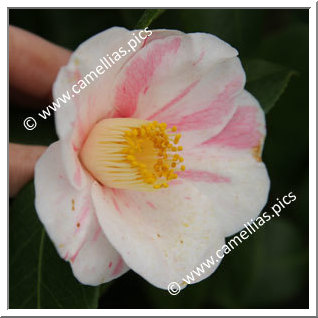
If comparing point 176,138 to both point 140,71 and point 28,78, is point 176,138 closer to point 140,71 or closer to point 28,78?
point 140,71

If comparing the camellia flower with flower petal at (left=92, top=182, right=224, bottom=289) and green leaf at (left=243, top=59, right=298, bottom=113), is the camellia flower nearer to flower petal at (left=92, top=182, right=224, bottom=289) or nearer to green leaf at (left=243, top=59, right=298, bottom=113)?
flower petal at (left=92, top=182, right=224, bottom=289)

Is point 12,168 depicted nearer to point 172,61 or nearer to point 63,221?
point 63,221

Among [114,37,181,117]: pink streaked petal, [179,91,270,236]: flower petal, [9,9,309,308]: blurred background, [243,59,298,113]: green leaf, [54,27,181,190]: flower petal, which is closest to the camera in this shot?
[54,27,181,190]: flower petal

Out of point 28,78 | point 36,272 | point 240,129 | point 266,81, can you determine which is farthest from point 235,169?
point 28,78

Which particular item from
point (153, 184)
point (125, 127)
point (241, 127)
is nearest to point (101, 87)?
point (125, 127)

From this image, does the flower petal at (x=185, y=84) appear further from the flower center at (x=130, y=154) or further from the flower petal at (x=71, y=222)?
the flower petal at (x=71, y=222)

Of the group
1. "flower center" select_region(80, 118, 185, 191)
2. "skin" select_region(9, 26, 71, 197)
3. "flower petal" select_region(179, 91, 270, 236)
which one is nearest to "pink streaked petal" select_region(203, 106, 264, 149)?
"flower petal" select_region(179, 91, 270, 236)

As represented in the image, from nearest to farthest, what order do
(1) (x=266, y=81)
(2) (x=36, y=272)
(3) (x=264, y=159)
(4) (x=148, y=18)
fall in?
(4) (x=148, y=18), (2) (x=36, y=272), (1) (x=266, y=81), (3) (x=264, y=159)
